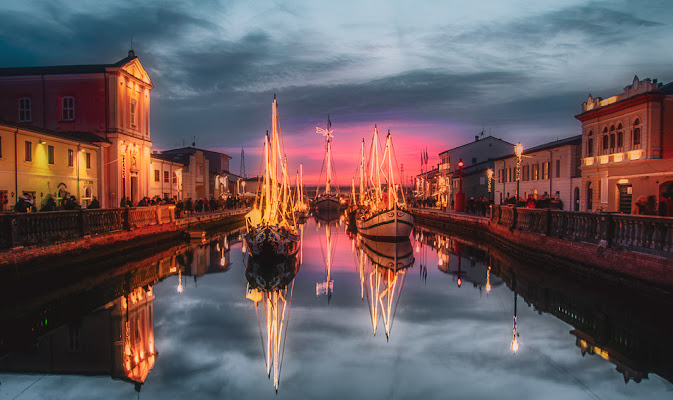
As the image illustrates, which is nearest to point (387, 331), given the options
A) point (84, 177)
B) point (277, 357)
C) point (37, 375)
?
point (277, 357)

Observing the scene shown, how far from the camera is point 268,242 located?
2384 cm

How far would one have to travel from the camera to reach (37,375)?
359 inches

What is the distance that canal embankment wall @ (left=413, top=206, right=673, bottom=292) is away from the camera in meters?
13.6

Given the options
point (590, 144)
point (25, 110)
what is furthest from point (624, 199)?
point (25, 110)

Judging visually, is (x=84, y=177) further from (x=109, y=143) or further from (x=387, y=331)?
(x=387, y=331)

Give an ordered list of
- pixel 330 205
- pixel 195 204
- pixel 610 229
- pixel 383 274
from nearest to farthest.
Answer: pixel 610 229
pixel 383 274
pixel 195 204
pixel 330 205

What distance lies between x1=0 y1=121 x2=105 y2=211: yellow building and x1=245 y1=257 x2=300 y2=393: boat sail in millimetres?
14369

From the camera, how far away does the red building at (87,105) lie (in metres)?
40.1

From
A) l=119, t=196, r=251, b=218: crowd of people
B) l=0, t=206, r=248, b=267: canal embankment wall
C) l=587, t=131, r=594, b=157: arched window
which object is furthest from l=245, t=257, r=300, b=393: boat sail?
l=587, t=131, r=594, b=157: arched window

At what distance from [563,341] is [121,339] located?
9632 mm

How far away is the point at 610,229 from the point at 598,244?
754mm

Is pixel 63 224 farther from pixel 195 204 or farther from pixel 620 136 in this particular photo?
pixel 195 204

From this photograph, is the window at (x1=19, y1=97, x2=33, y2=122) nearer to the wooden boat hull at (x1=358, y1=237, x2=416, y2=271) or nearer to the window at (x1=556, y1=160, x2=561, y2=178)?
the wooden boat hull at (x1=358, y1=237, x2=416, y2=271)

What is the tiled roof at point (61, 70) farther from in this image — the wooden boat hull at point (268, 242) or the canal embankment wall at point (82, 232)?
the wooden boat hull at point (268, 242)
